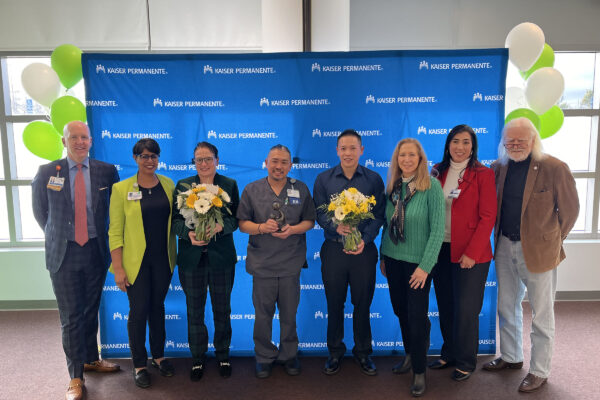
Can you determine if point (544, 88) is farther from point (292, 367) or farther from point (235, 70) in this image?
point (292, 367)

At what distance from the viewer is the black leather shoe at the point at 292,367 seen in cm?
315

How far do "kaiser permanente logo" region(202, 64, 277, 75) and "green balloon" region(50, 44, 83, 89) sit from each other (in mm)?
1101

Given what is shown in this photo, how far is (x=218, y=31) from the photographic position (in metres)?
4.80

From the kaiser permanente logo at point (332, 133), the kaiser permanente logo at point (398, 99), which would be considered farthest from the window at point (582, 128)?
the kaiser permanente logo at point (332, 133)

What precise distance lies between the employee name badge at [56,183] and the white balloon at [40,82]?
1.05m

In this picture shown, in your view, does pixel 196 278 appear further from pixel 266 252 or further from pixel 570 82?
pixel 570 82

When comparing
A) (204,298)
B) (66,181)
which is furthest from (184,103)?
(204,298)

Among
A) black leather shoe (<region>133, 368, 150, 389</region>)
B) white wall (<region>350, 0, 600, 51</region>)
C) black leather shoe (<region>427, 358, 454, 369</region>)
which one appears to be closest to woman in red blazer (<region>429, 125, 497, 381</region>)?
black leather shoe (<region>427, 358, 454, 369</region>)

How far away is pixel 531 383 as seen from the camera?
9.71 feet

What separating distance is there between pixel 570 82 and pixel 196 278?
5318 millimetres

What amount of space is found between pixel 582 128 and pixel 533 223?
132 inches

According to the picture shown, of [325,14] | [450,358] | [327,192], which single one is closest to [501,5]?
[325,14]

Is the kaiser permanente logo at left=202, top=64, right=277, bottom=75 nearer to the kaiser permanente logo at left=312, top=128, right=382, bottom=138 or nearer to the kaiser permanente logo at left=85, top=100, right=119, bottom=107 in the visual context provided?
the kaiser permanente logo at left=312, top=128, right=382, bottom=138

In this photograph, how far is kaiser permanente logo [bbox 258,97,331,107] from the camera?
3354 mm
